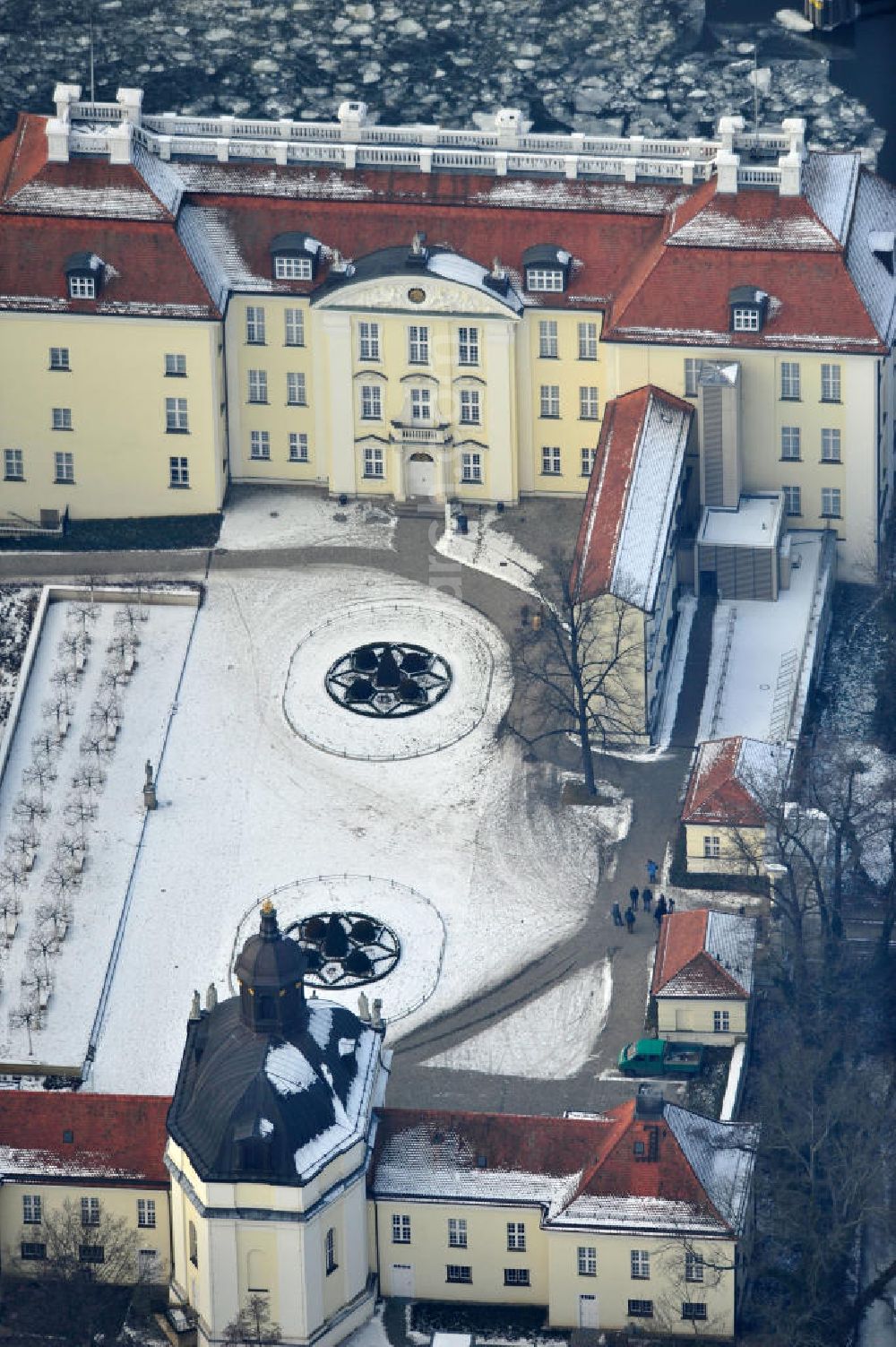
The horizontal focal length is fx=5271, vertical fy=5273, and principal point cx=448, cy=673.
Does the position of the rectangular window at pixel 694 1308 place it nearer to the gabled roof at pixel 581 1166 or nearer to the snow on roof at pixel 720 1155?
the gabled roof at pixel 581 1166

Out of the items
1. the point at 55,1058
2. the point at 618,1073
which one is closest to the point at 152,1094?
the point at 55,1058

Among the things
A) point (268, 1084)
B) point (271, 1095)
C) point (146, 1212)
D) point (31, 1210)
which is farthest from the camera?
point (31, 1210)

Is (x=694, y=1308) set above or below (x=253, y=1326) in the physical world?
above

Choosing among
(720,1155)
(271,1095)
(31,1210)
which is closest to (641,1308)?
(720,1155)

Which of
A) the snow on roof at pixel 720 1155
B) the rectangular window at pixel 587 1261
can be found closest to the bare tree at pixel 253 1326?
the rectangular window at pixel 587 1261

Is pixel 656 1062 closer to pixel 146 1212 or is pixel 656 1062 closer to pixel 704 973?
pixel 704 973

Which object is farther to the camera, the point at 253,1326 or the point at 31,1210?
the point at 31,1210
